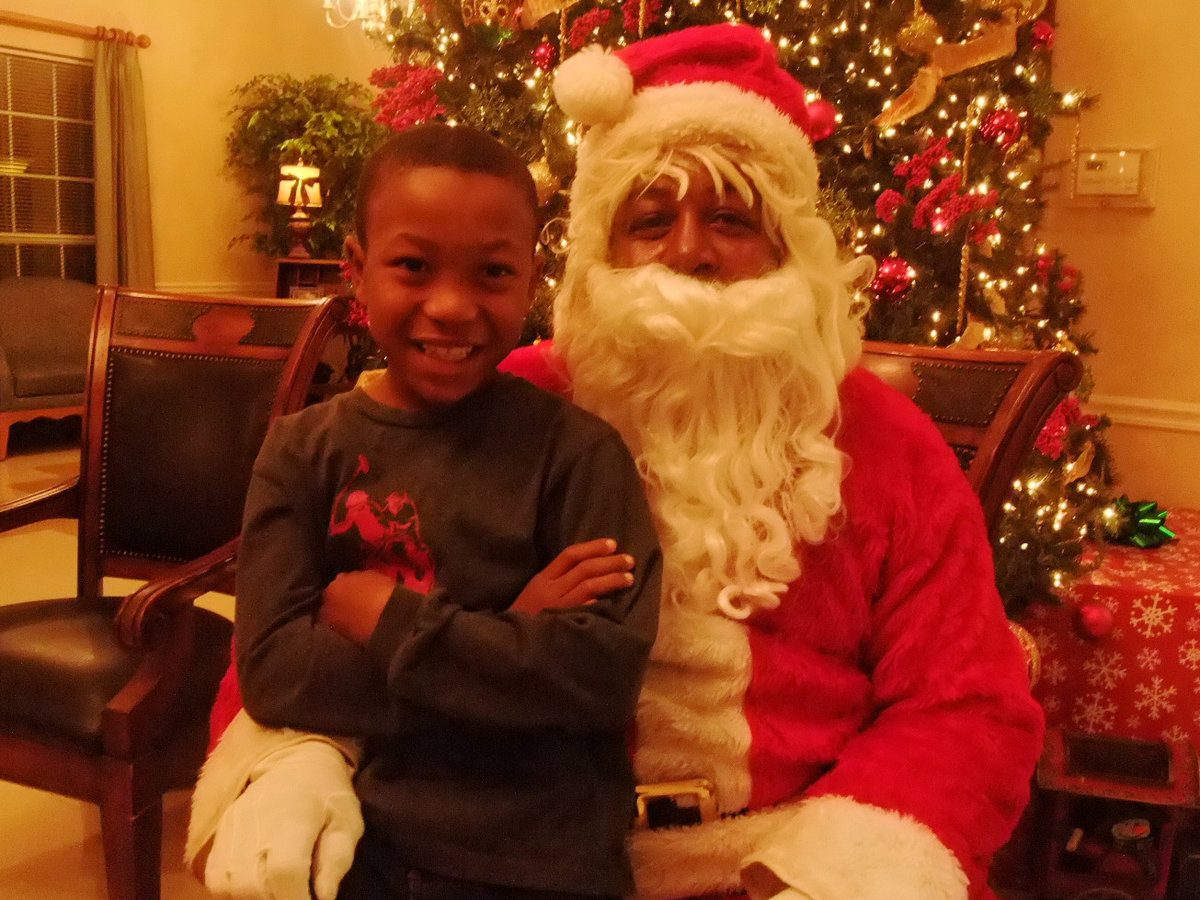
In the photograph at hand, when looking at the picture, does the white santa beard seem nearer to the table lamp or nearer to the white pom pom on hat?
the white pom pom on hat

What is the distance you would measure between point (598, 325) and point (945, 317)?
1.81 metres

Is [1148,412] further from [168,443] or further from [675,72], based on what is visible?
[168,443]

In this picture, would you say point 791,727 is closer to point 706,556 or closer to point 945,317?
point 706,556

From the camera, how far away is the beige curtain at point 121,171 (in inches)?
251

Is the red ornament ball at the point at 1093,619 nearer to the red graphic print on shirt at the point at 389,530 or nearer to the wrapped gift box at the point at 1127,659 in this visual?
the wrapped gift box at the point at 1127,659

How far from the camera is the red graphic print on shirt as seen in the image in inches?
37.9

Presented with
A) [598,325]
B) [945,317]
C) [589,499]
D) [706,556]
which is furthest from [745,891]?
[945,317]

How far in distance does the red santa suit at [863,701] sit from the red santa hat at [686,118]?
0.37 metres

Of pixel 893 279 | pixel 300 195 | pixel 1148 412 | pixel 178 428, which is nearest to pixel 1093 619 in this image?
pixel 893 279

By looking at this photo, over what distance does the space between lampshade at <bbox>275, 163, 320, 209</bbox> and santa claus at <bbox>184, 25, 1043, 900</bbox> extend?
18.8 feet

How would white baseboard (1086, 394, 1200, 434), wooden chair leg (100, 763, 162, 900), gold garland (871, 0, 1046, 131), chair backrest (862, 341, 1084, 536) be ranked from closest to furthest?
chair backrest (862, 341, 1084, 536) → wooden chair leg (100, 763, 162, 900) → gold garland (871, 0, 1046, 131) → white baseboard (1086, 394, 1200, 434)

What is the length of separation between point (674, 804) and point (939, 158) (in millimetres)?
2209

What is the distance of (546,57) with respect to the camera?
9.99 ft

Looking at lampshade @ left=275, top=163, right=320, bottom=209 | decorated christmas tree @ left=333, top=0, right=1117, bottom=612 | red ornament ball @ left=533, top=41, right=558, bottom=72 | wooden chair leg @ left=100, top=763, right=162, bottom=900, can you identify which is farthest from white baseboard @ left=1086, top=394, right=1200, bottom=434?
lampshade @ left=275, top=163, right=320, bottom=209
